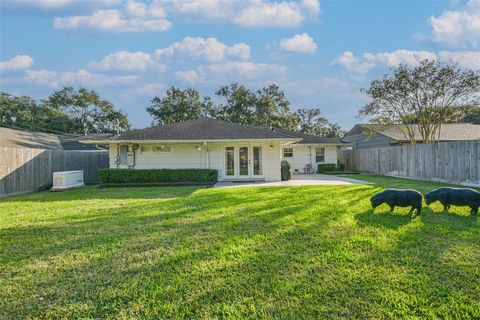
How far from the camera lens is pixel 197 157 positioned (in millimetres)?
16703

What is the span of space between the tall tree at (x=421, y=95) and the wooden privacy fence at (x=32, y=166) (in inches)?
837

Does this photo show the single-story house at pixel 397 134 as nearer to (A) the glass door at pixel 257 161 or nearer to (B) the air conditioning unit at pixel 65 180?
(A) the glass door at pixel 257 161

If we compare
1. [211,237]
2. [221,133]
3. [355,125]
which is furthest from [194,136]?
[355,125]

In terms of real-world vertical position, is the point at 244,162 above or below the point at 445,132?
below

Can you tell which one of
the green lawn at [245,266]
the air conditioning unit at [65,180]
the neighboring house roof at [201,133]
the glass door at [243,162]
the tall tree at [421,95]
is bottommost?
the green lawn at [245,266]

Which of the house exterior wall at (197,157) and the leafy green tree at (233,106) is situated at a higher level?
the leafy green tree at (233,106)

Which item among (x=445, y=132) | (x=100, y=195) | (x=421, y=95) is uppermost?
(x=421, y=95)

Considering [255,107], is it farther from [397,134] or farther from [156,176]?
[156,176]

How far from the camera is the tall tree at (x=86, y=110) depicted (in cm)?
4016

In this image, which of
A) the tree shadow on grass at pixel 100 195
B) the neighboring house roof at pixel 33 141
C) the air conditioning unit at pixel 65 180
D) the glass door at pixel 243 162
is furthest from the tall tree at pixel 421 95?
the neighboring house roof at pixel 33 141

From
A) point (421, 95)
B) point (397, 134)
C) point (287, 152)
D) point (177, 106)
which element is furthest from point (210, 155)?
point (177, 106)

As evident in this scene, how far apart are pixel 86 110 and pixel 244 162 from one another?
32.9m

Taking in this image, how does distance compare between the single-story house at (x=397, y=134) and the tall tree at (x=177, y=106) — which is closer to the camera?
the single-story house at (x=397, y=134)

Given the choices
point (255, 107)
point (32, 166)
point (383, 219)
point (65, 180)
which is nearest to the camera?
point (383, 219)
